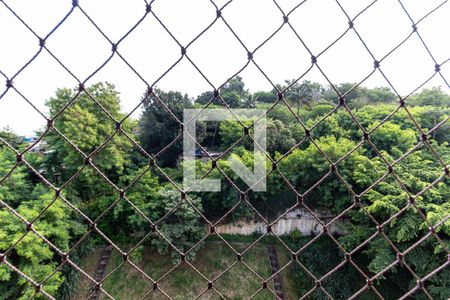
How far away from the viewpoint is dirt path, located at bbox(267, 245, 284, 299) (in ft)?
15.3

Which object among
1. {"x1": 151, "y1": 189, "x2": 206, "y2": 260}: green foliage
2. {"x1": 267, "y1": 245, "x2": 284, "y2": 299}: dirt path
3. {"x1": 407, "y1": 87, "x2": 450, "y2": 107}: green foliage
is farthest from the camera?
{"x1": 407, "y1": 87, "x2": 450, "y2": 107}: green foliage

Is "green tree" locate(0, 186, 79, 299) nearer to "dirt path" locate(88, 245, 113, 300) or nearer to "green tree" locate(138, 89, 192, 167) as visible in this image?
"dirt path" locate(88, 245, 113, 300)

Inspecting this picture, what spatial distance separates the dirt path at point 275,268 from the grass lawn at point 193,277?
0.07m

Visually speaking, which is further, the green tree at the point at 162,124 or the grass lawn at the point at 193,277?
the green tree at the point at 162,124

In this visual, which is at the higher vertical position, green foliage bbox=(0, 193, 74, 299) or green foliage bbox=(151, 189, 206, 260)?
green foliage bbox=(0, 193, 74, 299)

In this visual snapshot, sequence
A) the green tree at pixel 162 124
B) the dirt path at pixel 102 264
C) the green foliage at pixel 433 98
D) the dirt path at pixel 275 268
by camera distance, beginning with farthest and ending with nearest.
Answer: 1. the green foliage at pixel 433 98
2. the green tree at pixel 162 124
3. the dirt path at pixel 102 264
4. the dirt path at pixel 275 268

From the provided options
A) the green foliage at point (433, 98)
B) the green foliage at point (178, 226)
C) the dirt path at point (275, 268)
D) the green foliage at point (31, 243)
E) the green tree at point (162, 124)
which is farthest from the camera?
the green foliage at point (433, 98)

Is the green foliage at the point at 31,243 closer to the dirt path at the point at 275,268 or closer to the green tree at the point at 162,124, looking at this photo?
the green tree at the point at 162,124

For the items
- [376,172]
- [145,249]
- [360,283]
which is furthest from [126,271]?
[376,172]

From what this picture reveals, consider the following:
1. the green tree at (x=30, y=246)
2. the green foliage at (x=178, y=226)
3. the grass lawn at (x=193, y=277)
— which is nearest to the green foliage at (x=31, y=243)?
the green tree at (x=30, y=246)

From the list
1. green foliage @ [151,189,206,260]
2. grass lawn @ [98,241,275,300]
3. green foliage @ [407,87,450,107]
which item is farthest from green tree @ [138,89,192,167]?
green foliage @ [407,87,450,107]

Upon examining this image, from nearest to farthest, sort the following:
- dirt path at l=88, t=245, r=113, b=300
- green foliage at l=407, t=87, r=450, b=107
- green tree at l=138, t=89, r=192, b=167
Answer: dirt path at l=88, t=245, r=113, b=300 < green tree at l=138, t=89, r=192, b=167 < green foliage at l=407, t=87, r=450, b=107

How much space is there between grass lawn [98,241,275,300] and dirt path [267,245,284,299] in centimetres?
7

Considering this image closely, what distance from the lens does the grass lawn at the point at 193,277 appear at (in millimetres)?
4594
